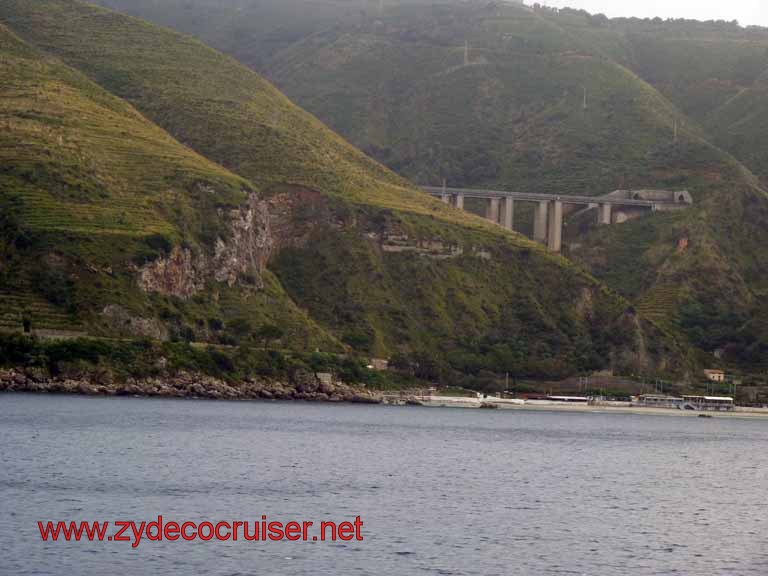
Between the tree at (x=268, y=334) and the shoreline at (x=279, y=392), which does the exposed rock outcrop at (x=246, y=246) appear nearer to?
the tree at (x=268, y=334)

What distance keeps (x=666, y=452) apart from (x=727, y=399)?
75.6m

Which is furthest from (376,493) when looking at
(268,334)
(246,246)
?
(246,246)

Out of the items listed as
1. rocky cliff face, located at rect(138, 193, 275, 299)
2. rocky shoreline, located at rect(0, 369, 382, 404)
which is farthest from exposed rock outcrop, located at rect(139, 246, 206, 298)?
rocky shoreline, located at rect(0, 369, 382, 404)

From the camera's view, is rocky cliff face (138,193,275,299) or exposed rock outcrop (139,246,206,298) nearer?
exposed rock outcrop (139,246,206,298)

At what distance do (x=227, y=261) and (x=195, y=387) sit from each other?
25.5 metres

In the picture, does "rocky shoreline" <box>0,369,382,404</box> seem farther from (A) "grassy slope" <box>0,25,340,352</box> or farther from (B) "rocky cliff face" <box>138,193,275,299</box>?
(B) "rocky cliff face" <box>138,193,275,299</box>

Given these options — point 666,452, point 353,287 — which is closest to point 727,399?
point 353,287

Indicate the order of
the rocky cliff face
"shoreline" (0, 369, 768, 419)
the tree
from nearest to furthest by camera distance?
"shoreline" (0, 369, 768, 419), the rocky cliff face, the tree

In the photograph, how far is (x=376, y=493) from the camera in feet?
264

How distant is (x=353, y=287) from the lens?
637 feet

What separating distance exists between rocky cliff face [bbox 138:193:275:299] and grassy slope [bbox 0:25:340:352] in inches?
63.5

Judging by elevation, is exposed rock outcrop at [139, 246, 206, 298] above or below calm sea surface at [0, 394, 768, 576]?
above

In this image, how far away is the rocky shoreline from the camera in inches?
5733

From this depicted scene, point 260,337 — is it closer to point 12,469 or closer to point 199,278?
point 199,278
